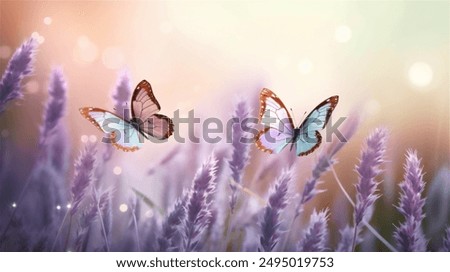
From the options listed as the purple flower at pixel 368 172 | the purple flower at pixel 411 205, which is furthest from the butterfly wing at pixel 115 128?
the purple flower at pixel 411 205

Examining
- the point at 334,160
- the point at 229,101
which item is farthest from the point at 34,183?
the point at 334,160

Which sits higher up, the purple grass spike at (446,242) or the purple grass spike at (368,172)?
the purple grass spike at (368,172)

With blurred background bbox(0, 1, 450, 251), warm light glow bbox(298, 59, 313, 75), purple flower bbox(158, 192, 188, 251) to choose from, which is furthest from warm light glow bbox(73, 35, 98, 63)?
warm light glow bbox(298, 59, 313, 75)

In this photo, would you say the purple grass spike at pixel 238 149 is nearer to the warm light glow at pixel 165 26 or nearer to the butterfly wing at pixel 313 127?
the butterfly wing at pixel 313 127

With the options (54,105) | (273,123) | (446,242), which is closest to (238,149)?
(273,123)
